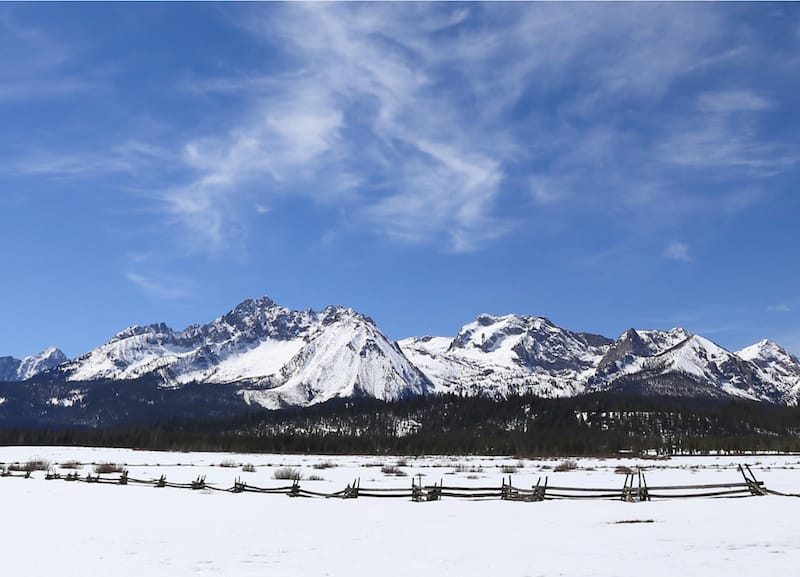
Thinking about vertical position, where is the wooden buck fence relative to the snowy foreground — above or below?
above

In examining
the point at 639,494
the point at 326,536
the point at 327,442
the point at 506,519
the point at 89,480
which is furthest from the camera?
the point at 327,442

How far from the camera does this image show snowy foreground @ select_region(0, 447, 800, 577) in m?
14.8

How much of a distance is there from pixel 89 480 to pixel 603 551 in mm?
39823

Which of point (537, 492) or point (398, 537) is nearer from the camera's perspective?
point (398, 537)

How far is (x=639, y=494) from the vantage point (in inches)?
1198

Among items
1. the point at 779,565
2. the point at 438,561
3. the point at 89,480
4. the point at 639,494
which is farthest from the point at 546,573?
the point at 89,480

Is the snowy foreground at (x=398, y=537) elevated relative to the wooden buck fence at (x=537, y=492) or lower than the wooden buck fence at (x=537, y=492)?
lower

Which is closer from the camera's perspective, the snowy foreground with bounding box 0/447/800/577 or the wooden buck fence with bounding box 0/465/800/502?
the snowy foreground with bounding box 0/447/800/577

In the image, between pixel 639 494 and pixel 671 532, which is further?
pixel 639 494

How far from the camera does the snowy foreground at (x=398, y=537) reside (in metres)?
14.8

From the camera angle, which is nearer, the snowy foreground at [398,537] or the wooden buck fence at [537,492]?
the snowy foreground at [398,537]

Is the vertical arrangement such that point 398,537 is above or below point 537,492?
below

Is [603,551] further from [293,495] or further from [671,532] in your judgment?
[293,495]

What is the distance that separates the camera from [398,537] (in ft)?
65.9
